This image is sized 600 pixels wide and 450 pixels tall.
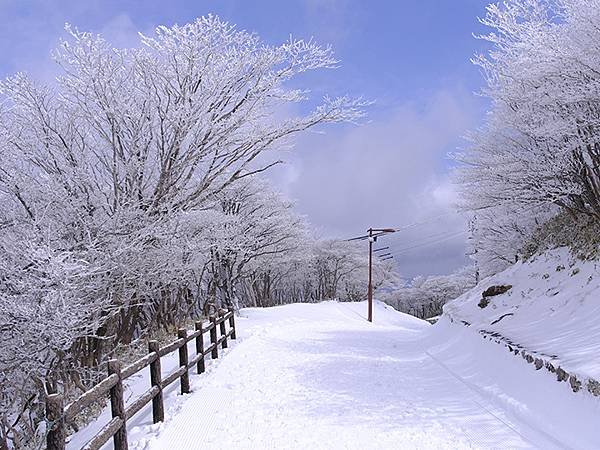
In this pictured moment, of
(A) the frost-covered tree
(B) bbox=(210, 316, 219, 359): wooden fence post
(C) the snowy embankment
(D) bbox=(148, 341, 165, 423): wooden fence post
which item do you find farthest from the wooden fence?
(A) the frost-covered tree

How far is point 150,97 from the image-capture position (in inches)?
344

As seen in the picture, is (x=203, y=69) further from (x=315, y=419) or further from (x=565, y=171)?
(x=565, y=171)

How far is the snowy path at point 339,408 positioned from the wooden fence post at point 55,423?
63.2 inches

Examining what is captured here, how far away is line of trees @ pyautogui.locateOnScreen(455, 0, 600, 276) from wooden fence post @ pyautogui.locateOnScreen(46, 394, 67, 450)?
29.4 feet

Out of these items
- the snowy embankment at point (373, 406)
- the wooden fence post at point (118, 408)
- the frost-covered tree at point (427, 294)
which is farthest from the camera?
the frost-covered tree at point (427, 294)

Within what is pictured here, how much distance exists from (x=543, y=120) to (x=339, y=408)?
7287 millimetres

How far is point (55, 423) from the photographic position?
333 cm

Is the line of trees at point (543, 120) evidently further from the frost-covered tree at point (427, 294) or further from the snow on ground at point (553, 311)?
the frost-covered tree at point (427, 294)

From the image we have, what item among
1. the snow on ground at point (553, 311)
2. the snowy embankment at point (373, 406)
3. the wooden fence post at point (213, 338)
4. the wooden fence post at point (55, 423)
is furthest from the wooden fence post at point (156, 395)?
the snow on ground at point (553, 311)

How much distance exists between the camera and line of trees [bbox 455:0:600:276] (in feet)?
30.1

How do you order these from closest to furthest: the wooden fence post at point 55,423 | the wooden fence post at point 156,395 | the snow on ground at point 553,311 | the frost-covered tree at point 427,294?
the wooden fence post at point 55,423 < the wooden fence post at point 156,395 < the snow on ground at point 553,311 < the frost-covered tree at point 427,294

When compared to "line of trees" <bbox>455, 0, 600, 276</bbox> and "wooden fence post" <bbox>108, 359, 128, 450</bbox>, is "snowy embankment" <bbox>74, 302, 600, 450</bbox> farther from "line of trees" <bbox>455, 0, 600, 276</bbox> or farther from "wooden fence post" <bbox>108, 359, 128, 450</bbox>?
"line of trees" <bbox>455, 0, 600, 276</bbox>

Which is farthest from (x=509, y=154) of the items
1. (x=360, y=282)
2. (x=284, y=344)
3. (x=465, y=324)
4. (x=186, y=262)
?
(x=360, y=282)

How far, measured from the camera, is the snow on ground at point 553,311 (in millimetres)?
6816
